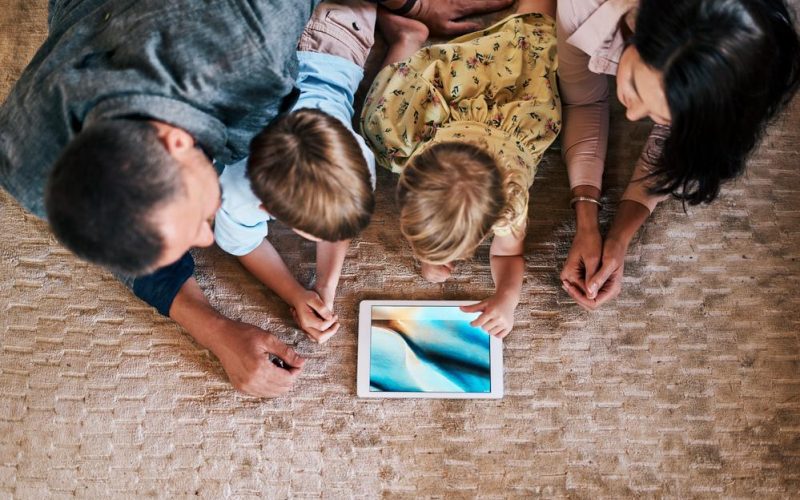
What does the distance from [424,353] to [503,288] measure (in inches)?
6.2

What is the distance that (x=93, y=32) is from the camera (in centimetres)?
75

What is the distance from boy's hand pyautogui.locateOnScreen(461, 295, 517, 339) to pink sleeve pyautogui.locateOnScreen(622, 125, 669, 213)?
10.1 inches

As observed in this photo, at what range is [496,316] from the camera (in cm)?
94

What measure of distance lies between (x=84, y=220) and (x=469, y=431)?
0.61m

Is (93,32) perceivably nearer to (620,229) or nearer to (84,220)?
(84,220)

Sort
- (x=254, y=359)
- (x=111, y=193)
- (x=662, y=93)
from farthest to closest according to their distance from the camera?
(x=254, y=359)
(x=662, y=93)
(x=111, y=193)

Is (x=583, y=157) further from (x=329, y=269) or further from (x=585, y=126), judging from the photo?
(x=329, y=269)

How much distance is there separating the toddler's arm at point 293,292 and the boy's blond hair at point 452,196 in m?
0.24

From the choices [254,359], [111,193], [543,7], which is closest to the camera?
[111,193]

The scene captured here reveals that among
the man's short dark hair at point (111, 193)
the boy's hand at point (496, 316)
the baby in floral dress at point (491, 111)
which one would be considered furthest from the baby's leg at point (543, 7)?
the man's short dark hair at point (111, 193)

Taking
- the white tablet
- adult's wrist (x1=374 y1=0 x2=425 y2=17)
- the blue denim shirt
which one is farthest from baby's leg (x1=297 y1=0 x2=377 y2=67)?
the white tablet

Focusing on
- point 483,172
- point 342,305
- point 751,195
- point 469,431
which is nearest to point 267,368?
point 342,305

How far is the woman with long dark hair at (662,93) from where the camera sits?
65cm

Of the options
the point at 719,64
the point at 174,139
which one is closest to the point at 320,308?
the point at 174,139
